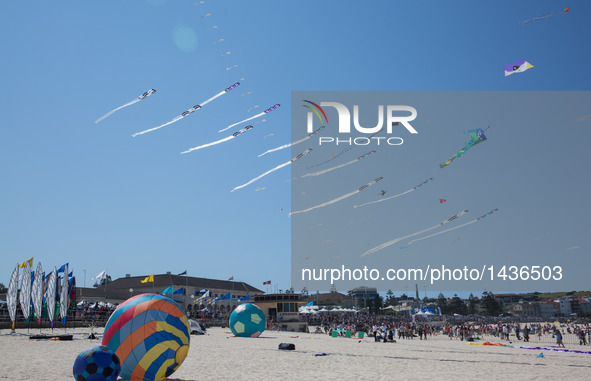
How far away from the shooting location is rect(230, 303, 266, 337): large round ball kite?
29297 mm

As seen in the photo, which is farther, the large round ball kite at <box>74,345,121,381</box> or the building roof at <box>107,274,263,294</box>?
the building roof at <box>107,274,263,294</box>

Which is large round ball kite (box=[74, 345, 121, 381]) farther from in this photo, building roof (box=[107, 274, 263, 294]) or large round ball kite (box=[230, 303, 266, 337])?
building roof (box=[107, 274, 263, 294])

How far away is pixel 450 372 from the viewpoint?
1371 centimetres

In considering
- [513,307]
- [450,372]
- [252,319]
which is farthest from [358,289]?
[450,372]

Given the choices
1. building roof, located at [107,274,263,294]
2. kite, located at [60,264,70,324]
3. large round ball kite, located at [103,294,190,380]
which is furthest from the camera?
building roof, located at [107,274,263,294]

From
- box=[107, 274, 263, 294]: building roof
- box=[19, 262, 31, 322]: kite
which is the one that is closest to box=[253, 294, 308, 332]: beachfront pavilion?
box=[19, 262, 31, 322]: kite

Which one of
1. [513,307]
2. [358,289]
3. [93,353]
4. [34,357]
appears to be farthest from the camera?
[358,289]

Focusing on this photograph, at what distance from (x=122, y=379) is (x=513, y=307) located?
178581mm

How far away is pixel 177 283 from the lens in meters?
75.2

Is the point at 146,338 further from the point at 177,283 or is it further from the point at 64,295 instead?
the point at 177,283

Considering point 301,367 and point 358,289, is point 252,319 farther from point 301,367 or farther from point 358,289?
point 358,289

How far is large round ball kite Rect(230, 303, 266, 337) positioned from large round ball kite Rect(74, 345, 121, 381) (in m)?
21.2

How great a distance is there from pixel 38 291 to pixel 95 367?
81.0 feet

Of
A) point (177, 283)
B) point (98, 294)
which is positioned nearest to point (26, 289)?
point (98, 294)
